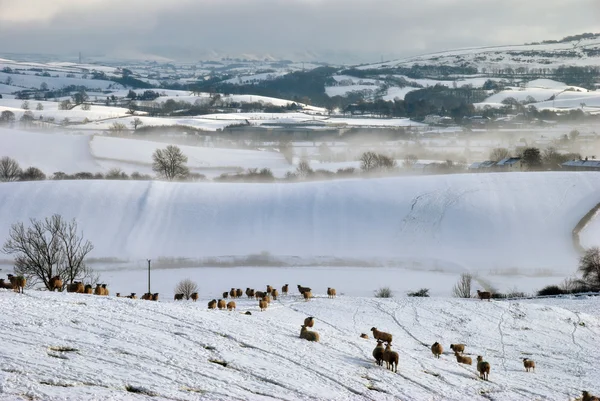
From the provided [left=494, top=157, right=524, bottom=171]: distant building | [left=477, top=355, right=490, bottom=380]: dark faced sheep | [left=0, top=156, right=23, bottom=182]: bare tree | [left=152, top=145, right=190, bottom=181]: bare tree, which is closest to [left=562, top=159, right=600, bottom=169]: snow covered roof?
[left=494, top=157, right=524, bottom=171]: distant building

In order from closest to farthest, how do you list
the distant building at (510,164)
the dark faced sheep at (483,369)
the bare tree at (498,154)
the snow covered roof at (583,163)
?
the dark faced sheep at (483,369) → the snow covered roof at (583,163) → the distant building at (510,164) → the bare tree at (498,154)

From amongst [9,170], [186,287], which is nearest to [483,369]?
[186,287]

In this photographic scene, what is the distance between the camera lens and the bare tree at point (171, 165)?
90.2 meters

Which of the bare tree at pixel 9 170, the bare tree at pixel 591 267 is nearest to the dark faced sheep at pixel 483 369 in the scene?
the bare tree at pixel 591 267

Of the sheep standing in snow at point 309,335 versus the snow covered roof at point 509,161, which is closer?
the sheep standing in snow at point 309,335

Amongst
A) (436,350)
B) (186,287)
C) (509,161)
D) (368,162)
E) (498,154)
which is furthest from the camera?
(498,154)

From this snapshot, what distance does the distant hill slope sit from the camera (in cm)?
5291

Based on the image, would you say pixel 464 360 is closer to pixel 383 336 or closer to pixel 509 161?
pixel 383 336

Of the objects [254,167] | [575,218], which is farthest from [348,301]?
[254,167]

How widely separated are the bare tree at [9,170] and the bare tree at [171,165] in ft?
50.7

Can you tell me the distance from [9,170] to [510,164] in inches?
2304

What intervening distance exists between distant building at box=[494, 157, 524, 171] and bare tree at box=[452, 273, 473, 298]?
47070 mm

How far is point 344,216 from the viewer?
59.2 metres

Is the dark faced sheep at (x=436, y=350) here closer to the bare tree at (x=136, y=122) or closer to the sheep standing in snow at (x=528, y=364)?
the sheep standing in snow at (x=528, y=364)
